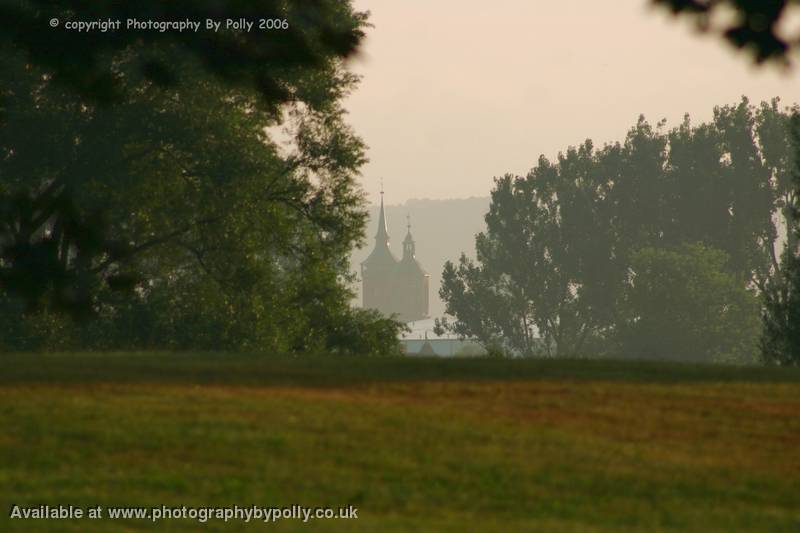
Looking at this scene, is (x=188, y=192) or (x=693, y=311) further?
(x=693, y=311)

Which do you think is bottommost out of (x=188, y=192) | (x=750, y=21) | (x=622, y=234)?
(x=750, y=21)

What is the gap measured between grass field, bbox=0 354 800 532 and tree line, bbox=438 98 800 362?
97006 millimetres

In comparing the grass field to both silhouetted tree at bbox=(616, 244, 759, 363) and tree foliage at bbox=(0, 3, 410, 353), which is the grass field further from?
silhouetted tree at bbox=(616, 244, 759, 363)

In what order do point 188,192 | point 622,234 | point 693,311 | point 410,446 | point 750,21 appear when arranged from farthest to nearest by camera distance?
point 622,234
point 693,311
point 188,192
point 410,446
point 750,21

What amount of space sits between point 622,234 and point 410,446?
114067 millimetres

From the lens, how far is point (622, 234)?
12938cm

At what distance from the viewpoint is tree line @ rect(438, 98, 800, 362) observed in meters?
122

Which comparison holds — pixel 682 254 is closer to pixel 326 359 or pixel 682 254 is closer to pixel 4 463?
pixel 326 359

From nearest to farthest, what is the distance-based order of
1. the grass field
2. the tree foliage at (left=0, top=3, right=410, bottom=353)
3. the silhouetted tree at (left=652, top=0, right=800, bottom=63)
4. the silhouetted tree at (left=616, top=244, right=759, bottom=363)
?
the silhouetted tree at (left=652, top=0, right=800, bottom=63) < the grass field < the tree foliage at (left=0, top=3, right=410, bottom=353) < the silhouetted tree at (left=616, top=244, right=759, bottom=363)

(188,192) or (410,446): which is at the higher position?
(188,192)

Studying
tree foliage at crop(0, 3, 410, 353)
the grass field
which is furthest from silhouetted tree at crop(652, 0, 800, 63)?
tree foliage at crop(0, 3, 410, 353)

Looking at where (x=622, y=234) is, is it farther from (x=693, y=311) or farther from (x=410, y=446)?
(x=410, y=446)

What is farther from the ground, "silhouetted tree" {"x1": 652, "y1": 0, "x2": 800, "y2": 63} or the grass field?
"silhouetted tree" {"x1": 652, "y1": 0, "x2": 800, "y2": 63}

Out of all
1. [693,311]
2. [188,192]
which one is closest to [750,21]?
[188,192]
